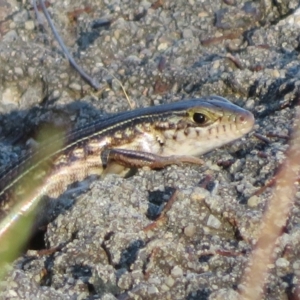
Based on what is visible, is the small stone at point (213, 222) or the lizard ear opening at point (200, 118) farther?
the lizard ear opening at point (200, 118)

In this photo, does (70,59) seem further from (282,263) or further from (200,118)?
(282,263)

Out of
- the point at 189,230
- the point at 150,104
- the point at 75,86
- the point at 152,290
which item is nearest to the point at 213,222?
the point at 189,230

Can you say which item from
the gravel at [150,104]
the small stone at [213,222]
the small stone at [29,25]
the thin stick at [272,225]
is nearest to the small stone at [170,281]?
the gravel at [150,104]

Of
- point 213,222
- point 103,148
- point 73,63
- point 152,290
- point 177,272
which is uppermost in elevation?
point 73,63

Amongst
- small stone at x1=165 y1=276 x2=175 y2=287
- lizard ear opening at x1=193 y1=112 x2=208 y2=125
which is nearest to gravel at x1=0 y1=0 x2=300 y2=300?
small stone at x1=165 y1=276 x2=175 y2=287

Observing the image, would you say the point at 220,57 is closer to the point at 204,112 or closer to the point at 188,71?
the point at 188,71

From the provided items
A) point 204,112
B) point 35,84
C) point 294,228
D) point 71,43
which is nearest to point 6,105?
point 35,84

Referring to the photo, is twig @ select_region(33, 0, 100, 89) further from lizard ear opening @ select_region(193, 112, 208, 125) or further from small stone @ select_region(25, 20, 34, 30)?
lizard ear opening @ select_region(193, 112, 208, 125)

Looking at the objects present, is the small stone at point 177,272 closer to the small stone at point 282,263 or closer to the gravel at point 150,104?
the gravel at point 150,104
